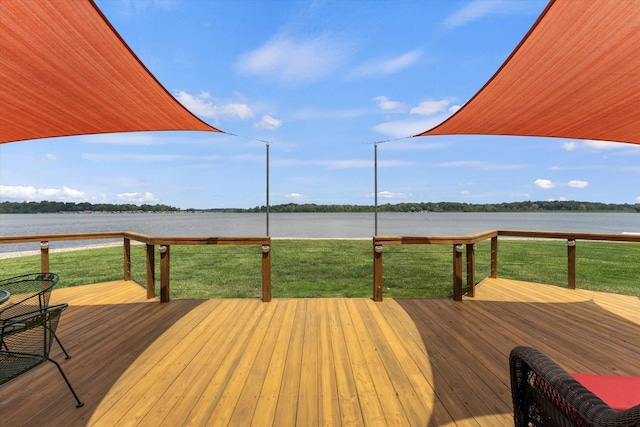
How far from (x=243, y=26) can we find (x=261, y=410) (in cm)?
539

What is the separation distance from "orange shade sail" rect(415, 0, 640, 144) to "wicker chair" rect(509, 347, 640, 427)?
212cm

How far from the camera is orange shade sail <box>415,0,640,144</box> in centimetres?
200

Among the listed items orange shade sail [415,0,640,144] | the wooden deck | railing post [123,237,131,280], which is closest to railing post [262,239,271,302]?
the wooden deck

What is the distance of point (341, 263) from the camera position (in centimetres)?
842

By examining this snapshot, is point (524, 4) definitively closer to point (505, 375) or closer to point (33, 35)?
point (505, 375)

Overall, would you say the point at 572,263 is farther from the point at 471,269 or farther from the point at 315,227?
the point at 315,227

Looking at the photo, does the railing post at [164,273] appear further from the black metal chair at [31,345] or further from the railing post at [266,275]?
the black metal chair at [31,345]

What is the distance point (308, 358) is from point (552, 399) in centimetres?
183

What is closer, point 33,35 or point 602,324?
point 33,35

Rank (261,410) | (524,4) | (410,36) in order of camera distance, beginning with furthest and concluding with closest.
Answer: (410,36), (524,4), (261,410)

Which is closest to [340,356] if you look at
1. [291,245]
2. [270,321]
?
[270,321]

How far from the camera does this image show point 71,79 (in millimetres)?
2707

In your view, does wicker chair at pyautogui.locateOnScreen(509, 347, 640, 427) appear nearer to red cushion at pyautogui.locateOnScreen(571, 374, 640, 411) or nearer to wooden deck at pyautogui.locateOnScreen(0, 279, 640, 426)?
red cushion at pyautogui.locateOnScreen(571, 374, 640, 411)

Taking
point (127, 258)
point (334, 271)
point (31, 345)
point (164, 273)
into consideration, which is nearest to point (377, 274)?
point (164, 273)
